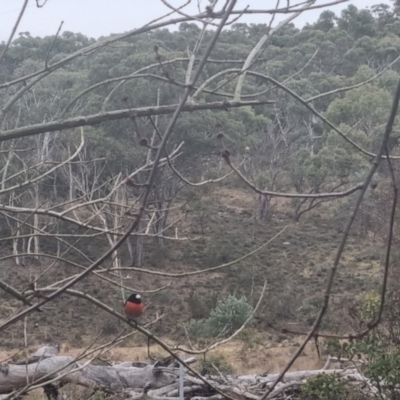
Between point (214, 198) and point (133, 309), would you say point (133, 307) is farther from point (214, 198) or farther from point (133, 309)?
point (214, 198)

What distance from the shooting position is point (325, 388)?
17.2ft

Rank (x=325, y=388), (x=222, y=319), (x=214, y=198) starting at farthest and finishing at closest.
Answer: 1. (x=214, y=198)
2. (x=222, y=319)
3. (x=325, y=388)

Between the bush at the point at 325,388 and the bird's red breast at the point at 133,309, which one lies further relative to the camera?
the bush at the point at 325,388

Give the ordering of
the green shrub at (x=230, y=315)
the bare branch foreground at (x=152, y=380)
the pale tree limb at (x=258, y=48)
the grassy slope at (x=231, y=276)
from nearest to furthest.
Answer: the pale tree limb at (x=258, y=48)
the bare branch foreground at (x=152, y=380)
the green shrub at (x=230, y=315)
the grassy slope at (x=231, y=276)

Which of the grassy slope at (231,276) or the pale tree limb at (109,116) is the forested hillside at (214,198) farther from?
the pale tree limb at (109,116)

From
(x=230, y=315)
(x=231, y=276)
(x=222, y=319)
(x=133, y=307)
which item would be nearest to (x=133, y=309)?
(x=133, y=307)

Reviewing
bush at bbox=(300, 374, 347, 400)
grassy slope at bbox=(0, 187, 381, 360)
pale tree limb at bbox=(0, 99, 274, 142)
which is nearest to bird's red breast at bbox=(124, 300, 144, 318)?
pale tree limb at bbox=(0, 99, 274, 142)

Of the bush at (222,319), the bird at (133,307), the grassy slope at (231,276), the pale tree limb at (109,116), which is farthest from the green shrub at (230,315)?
the pale tree limb at (109,116)

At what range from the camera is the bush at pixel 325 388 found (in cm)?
518

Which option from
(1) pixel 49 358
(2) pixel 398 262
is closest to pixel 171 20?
(1) pixel 49 358

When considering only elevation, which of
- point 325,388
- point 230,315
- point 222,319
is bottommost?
point 222,319

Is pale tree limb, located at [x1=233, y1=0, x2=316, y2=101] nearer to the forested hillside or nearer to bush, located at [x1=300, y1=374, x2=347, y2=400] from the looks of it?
bush, located at [x1=300, y1=374, x2=347, y2=400]

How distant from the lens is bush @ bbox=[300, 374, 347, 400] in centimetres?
518

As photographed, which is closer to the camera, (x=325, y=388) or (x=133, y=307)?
(x=133, y=307)
